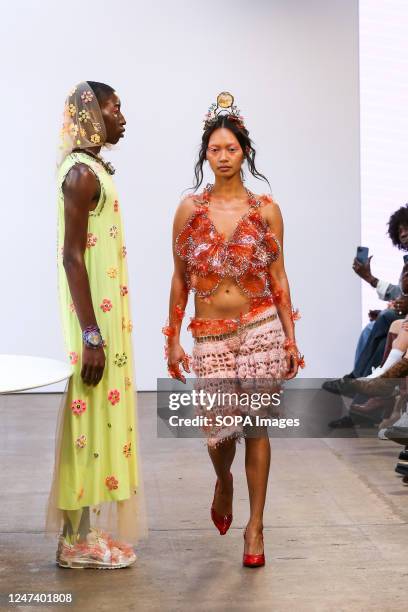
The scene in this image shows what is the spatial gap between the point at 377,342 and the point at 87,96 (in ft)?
11.0

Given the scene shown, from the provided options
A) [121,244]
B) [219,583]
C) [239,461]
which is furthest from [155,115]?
[219,583]

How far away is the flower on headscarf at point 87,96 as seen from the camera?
333cm

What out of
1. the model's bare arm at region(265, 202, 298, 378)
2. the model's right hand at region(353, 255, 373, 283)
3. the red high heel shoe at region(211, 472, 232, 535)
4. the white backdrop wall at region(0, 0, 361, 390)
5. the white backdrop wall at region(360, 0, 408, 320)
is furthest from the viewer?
the white backdrop wall at region(360, 0, 408, 320)

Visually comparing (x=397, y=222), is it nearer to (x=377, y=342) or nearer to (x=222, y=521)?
(x=377, y=342)

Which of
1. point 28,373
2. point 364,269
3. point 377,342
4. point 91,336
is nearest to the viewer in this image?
point 28,373

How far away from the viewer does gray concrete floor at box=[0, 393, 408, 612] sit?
315cm

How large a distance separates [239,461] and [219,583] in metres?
1.96

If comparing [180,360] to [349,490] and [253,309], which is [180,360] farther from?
[349,490]

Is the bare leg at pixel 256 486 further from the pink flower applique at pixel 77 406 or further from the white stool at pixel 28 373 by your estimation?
the white stool at pixel 28 373

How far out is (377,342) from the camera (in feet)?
20.6

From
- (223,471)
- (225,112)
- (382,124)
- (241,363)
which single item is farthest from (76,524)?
(382,124)

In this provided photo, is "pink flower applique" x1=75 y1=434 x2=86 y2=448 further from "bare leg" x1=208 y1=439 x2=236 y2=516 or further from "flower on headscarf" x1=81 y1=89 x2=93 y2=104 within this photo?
"flower on headscarf" x1=81 y1=89 x2=93 y2=104

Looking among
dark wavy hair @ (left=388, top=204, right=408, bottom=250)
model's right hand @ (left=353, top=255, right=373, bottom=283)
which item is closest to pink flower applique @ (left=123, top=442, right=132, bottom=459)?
dark wavy hair @ (left=388, top=204, right=408, bottom=250)

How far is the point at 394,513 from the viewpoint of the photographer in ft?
13.4
